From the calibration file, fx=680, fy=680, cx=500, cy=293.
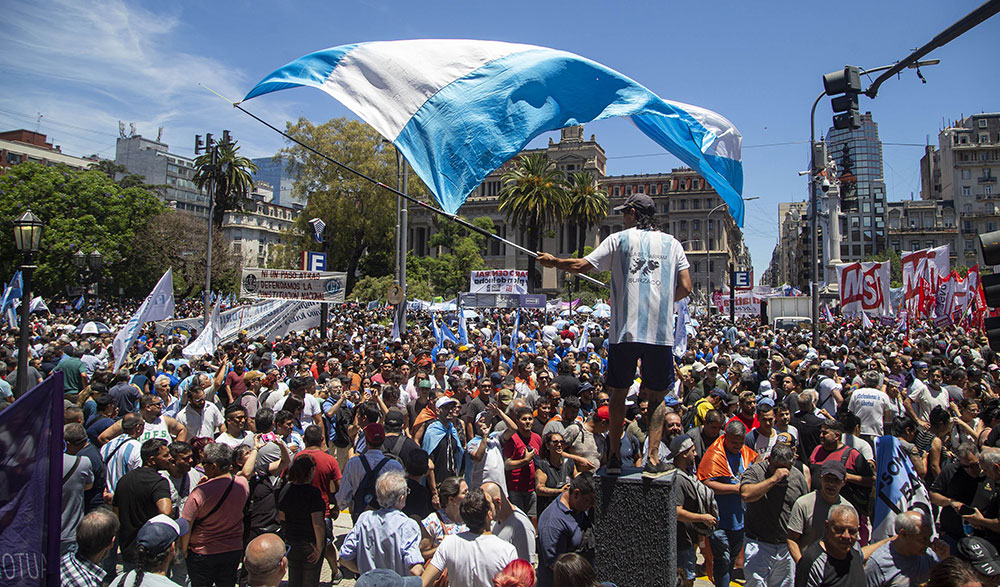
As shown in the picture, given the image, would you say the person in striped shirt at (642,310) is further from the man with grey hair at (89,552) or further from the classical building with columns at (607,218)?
the classical building with columns at (607,218)

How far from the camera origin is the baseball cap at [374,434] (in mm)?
5695

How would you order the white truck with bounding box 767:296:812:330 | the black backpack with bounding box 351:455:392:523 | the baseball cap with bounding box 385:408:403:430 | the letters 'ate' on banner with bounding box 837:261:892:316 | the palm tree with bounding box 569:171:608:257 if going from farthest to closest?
the palm tree with bounding box 569:171:608:257, the white truck with bounding box 767:296:812:330, the letters 'ate' on banner with bounding box 837:261:892:316, the baseball cap with bounding box 385:408:403:430, the black backpack with bounding box 351:455:392:523

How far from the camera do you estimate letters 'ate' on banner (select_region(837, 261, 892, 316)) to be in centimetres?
1853

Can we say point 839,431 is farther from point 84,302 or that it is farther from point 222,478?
point 84,302

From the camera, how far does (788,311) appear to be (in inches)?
1065

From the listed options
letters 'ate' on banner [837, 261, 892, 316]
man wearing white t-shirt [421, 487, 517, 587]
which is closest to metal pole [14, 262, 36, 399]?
man wearing white t-shirt [421, 487, 517, 587]

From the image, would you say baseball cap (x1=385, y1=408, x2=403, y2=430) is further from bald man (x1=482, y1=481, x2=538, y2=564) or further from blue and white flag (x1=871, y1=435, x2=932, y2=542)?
blue and white flag (x1=871, y1=435, x2=932, y2=542)

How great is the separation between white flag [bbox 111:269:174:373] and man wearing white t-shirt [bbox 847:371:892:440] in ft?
34.2

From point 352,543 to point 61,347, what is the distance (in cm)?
1046

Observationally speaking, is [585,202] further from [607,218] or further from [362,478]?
[362,478]

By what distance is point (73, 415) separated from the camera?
19.5ft

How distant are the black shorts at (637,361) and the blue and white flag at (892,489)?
7.92 feet

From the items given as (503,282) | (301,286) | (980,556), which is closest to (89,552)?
(980,556)

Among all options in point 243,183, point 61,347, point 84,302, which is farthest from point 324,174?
point 61,347
